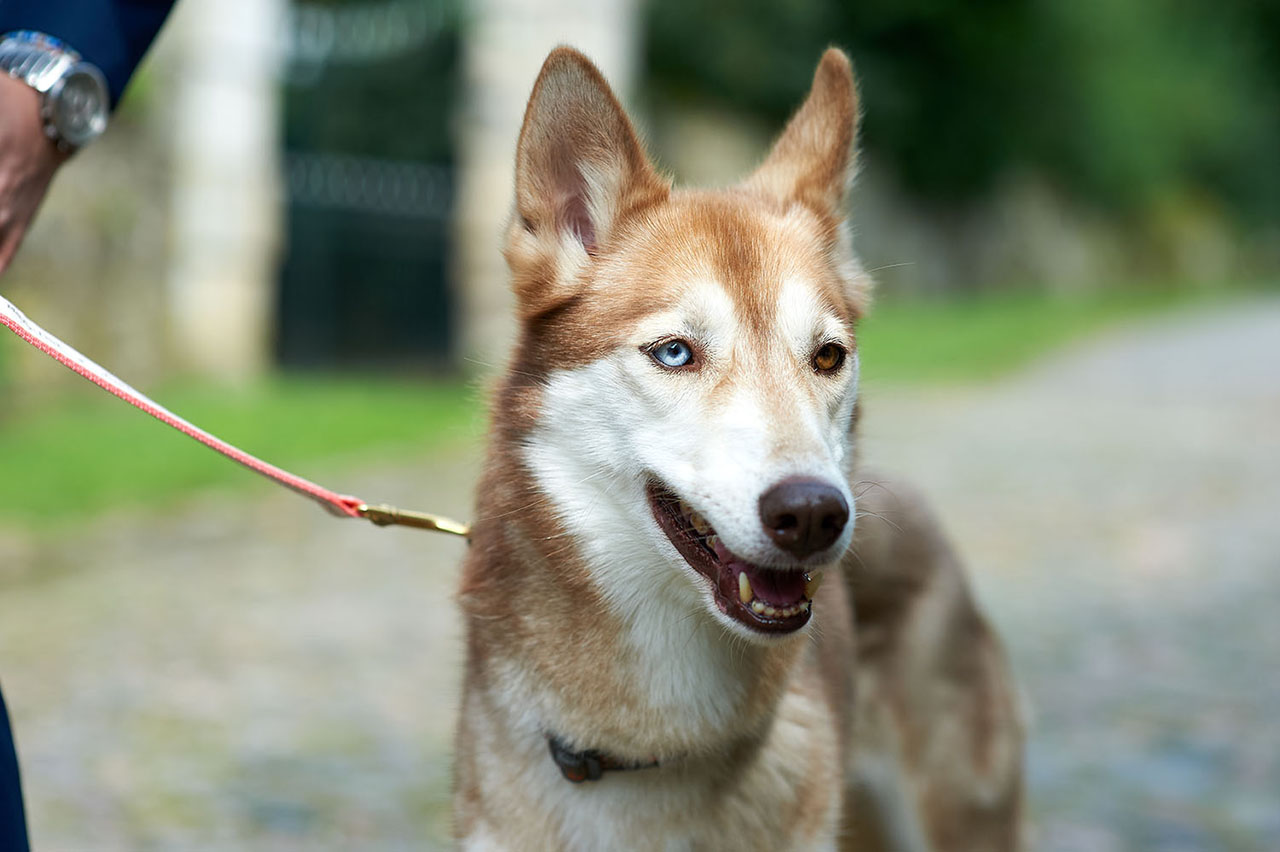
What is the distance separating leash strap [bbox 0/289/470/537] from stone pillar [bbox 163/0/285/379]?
9737 millimetres

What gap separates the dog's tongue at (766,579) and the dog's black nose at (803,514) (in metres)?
0.16

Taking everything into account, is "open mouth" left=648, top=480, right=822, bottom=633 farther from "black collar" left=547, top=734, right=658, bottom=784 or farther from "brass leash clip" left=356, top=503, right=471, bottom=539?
"brass leash clip" left=356, top=503, right=471, bottom=539

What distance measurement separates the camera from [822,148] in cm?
313

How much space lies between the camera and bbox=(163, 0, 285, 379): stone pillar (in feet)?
39.2

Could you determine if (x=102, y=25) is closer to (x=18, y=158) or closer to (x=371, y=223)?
(x=18, y=158)

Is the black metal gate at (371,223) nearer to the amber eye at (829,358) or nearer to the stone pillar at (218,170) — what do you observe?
the stone pillar at (218,170)

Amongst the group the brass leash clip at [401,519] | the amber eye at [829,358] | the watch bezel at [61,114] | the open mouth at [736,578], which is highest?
the amber eye at [829,358]

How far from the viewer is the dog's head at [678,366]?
2402mm

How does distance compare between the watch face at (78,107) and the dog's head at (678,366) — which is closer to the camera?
the dog's head at (678,366)

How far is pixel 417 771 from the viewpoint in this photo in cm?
500

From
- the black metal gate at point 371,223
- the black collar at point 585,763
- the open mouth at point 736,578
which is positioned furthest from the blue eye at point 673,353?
the black metal gate at point 371,223

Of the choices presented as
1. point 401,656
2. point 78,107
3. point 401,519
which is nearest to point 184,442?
point 401,656

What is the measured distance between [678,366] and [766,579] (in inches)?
17.0

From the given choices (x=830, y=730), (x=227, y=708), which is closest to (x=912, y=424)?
(x=227, y=708)
